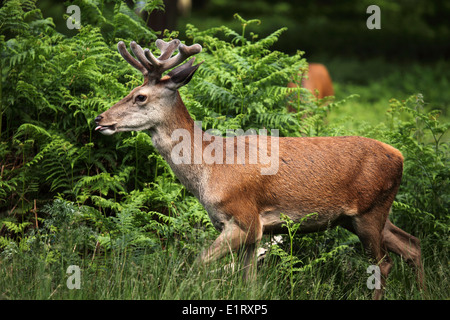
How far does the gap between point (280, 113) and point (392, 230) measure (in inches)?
70.9

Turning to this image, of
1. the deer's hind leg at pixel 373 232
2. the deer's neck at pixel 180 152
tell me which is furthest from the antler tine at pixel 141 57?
the deer's hind leg at pixel 373 232

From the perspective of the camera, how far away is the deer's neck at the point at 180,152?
563 cm

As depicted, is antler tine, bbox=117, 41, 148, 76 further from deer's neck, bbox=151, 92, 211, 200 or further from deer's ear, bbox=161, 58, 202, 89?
deer's neck, bbox=151, 92, 211, 200

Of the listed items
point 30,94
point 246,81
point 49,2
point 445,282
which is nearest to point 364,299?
point 445,282

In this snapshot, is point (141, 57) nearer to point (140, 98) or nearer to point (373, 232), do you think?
point (140, 98)

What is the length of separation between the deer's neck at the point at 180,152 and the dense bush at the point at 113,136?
66cm

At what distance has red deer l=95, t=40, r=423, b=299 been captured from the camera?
5.54m

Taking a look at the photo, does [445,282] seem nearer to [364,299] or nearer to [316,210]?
[364,299]

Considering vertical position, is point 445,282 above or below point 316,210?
below

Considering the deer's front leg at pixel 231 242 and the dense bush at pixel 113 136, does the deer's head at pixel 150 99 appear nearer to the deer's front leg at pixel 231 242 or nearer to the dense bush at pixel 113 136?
the dense bush at pixel 113 136

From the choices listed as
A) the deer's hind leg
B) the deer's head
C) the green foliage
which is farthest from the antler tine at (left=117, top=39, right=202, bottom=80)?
the deer's hind leg

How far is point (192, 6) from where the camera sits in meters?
35.1

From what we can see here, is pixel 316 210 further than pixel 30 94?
No

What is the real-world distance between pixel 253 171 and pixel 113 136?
2.05 metres
